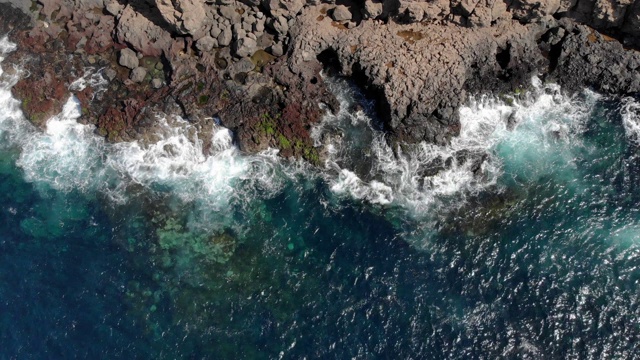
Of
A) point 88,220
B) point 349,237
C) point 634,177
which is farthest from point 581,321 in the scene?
point 88,220

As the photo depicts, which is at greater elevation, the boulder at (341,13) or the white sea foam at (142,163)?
the boulder at (341,13)

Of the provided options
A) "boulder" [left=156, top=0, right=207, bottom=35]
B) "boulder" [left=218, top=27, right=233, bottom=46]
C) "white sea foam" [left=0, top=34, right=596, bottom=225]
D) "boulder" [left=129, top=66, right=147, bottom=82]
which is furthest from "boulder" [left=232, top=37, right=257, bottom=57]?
"boulder" [left=129, top=66, right=147, bottom=82]

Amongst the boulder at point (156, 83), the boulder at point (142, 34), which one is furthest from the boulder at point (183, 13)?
the boulder at point (156, 83)

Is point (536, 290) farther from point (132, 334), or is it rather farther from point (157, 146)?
point (157, 146)

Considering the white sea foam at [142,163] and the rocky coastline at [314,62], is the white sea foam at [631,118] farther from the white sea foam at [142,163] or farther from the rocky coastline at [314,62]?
the white sea foam at [142,163]

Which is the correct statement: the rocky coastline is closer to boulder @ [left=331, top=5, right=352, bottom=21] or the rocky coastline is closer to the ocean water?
boulder @ [left=331, top=5, right=352, bottom=21]

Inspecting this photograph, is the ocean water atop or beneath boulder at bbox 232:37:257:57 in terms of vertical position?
beneath
